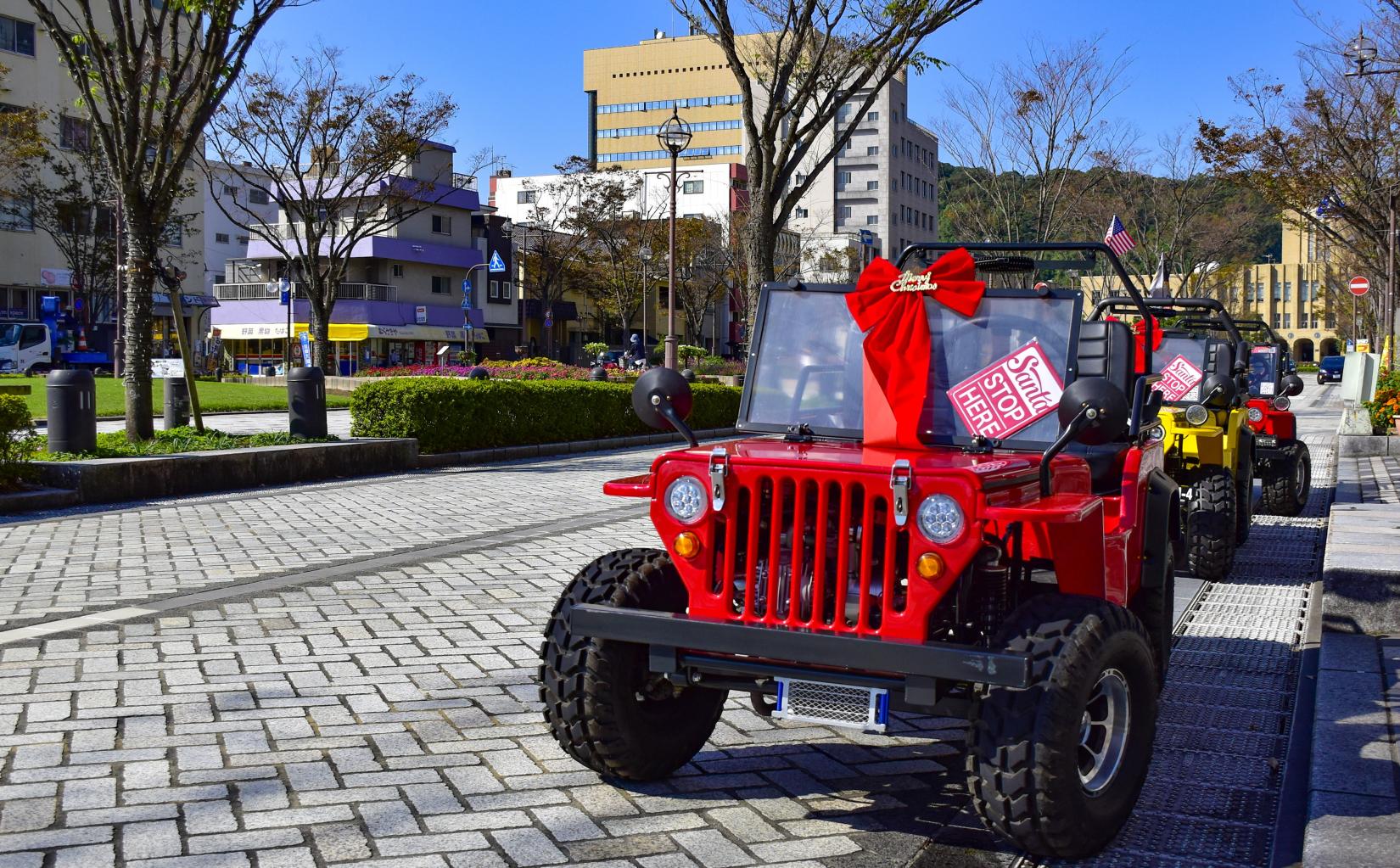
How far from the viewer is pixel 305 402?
16500 mm

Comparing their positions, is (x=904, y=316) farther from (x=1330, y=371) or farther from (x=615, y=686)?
(x=1330, y=371)

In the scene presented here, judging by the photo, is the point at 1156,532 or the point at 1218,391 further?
the point at 1218,391

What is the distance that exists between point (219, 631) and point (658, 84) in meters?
133

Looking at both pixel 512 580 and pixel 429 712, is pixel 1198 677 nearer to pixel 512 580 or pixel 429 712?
pixel 429 712

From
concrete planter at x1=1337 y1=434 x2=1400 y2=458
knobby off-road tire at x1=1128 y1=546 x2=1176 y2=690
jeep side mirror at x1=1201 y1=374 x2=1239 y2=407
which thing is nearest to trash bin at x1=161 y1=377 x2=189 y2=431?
jeep side mirror at x1=1201 y1=374 x2=1239 y2=407

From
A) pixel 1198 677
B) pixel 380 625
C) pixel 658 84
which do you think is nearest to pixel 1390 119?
pixel 1198 677

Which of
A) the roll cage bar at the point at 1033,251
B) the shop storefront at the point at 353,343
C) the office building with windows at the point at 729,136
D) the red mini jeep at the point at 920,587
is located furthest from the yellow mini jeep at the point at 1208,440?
the office building with windows at the point at 729,136

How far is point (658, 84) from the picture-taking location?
13475 centimetres

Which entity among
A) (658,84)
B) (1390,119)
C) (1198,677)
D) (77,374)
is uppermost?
(658,84)

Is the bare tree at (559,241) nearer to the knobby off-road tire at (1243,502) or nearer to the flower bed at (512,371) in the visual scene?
the flower bed at (512,371)

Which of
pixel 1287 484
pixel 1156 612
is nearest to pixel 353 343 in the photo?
pixel 1287 484

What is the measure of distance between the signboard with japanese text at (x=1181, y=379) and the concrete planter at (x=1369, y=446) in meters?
8.52

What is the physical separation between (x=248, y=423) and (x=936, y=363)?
790 inches

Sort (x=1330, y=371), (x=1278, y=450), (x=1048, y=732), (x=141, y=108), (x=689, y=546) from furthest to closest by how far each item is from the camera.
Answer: (x=1330, y=371), (x=141, y=108), (x=1278, y=450), (x=689, y=546), (x=1048, y=732)
